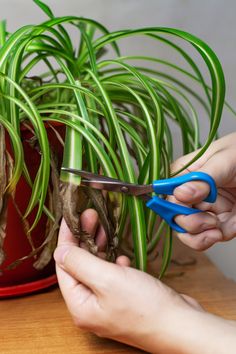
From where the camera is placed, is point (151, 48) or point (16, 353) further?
point (151, 48)

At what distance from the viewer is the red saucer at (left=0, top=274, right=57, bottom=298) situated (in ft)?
2.43

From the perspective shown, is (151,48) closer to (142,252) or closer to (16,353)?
(142,252)

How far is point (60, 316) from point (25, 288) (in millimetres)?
75

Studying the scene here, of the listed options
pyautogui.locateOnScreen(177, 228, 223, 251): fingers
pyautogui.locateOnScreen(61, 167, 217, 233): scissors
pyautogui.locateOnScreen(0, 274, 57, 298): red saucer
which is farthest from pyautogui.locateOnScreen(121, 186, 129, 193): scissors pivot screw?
pyautogui.locateOnScreen(0, 274, 57, 298): red saucer

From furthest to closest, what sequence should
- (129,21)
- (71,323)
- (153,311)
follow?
(129,21) < (71,323) < (153,311)

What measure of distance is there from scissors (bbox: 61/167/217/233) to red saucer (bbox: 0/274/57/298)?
8.5 inches

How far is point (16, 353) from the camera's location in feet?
2.01

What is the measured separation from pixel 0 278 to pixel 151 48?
1.99 ft

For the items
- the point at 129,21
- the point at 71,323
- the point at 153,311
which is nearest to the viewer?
the point at 153,311

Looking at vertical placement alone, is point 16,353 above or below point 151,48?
below

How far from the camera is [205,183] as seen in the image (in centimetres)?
59

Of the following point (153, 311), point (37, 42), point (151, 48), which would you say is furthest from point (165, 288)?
point (151, 48)

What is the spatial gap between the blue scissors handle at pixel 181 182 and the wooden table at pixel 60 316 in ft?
0.64

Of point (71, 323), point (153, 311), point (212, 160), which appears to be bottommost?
point (71, 323)
